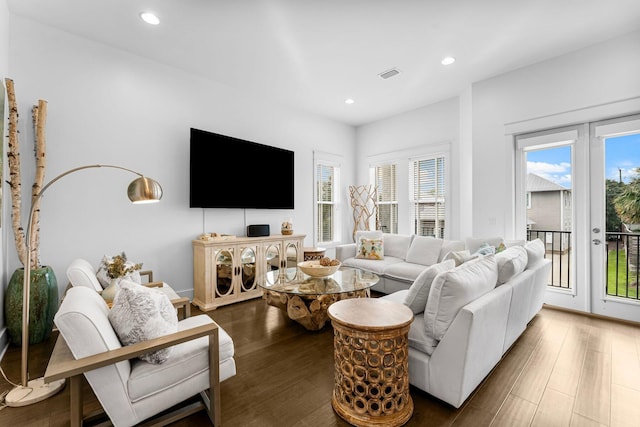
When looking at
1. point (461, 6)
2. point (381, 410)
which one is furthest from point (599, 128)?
point (381, 410)

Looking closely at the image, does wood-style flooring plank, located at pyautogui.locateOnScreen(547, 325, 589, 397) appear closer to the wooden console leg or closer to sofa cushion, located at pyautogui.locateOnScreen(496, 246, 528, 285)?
sofa cushion, located at pyautogui.locateOnScreen(496, 246, 528, 285)

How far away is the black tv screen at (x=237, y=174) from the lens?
374cm

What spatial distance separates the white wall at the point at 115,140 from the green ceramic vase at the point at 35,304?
0.37 metres

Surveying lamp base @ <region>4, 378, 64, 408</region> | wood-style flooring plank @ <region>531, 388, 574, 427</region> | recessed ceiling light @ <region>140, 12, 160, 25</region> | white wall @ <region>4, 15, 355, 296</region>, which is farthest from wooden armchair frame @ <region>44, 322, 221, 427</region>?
recessed ceiling light @ <region>140, 12, 160, 25</region>

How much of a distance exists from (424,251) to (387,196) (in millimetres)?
1833

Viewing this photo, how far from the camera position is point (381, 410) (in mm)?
1580

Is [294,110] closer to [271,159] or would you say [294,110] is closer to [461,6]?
[271,159]

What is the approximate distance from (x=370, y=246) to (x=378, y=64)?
2578 millimetres

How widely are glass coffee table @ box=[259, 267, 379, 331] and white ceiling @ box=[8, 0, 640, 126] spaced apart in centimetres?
255

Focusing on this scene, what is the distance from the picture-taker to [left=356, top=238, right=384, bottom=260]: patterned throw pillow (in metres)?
4.43

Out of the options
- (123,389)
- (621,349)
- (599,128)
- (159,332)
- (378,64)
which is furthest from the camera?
(378,64)

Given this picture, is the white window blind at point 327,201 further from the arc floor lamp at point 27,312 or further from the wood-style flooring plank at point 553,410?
the wood-style flooring plank at point 553,410

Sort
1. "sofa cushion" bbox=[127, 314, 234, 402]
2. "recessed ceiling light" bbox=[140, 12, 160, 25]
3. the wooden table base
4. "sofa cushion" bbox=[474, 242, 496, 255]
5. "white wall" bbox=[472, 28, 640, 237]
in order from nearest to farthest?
"sofa cushion" bbox=[127, 314, 234, 402], "recessed ceiling light" bbox=[140, 12, 160, 25], the wooden table base, "white wall" bbox=[472, 28, 640, 237], "sofa cushion" bbox=[474, 242, 496, 255]

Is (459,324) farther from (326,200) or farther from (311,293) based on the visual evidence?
(326,200)
